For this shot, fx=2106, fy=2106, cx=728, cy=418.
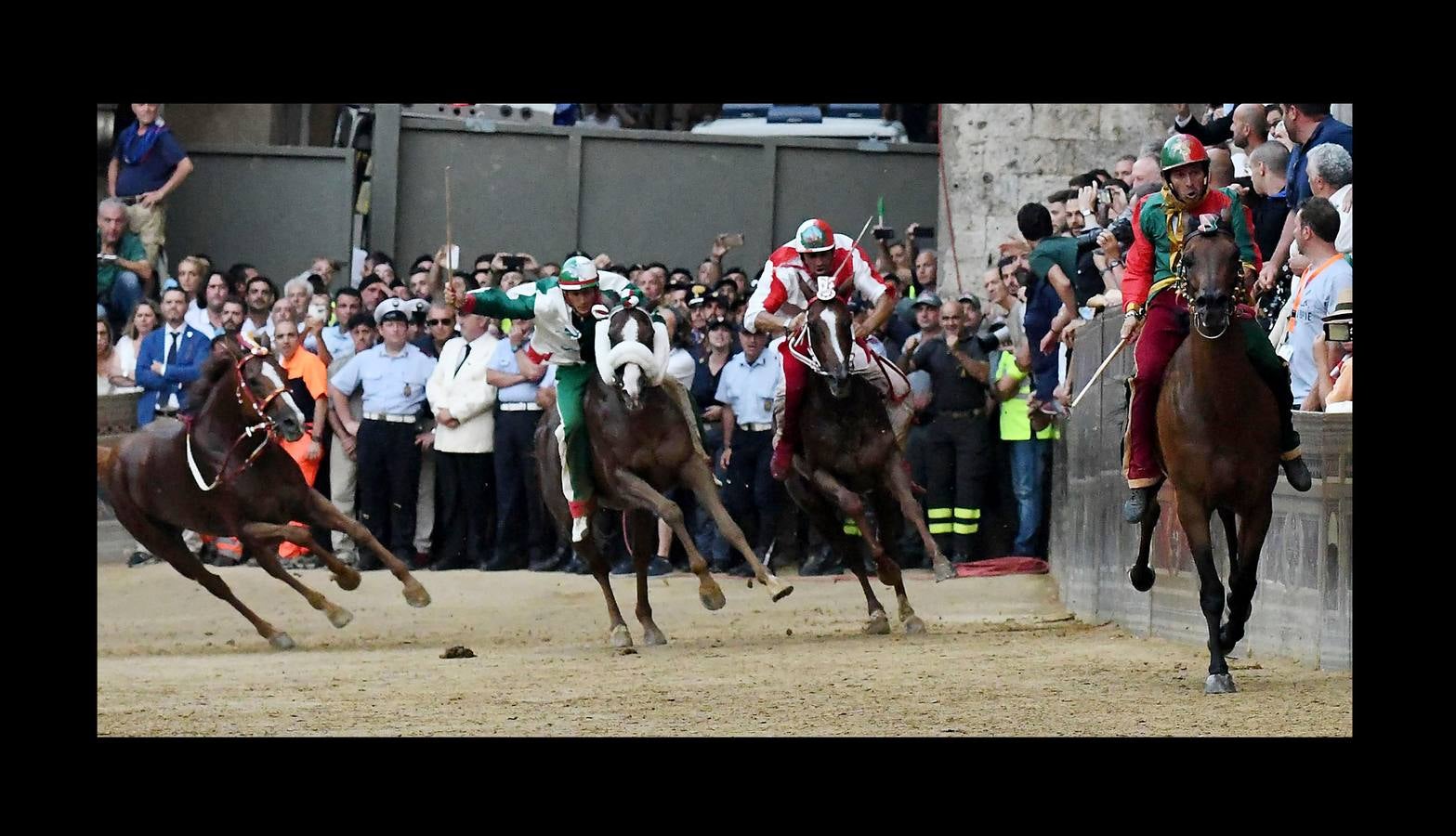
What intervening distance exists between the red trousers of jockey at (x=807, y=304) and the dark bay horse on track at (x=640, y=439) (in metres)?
0.66

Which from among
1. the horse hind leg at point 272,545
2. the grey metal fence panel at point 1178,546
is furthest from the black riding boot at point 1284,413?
the horse hind leg at point 272,545

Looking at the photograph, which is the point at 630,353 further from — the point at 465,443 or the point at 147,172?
the point at 147,172

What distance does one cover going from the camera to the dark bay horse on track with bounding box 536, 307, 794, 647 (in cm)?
1370

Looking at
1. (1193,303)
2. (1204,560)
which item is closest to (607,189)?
(1204,560)

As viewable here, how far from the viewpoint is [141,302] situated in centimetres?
1939

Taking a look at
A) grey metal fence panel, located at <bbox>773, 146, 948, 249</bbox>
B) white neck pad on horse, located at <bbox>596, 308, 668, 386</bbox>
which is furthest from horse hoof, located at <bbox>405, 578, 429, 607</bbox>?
grey metal fence panel, located at <bbox>773, 146, 948, 249</bbox>

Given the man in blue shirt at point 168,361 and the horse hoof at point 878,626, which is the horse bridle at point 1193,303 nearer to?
the horse hoof at point 878,626

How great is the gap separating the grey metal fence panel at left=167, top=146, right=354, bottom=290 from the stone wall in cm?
681

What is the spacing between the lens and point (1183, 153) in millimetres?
10102

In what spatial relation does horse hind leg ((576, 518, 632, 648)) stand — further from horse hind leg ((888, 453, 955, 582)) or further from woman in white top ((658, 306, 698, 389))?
woman in white top ((658, 306, 698, 389))

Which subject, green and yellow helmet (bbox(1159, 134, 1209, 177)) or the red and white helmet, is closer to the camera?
green and yellow helmet (bbox(1159, 134, 1209, 177))

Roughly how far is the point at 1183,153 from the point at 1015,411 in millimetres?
6682
